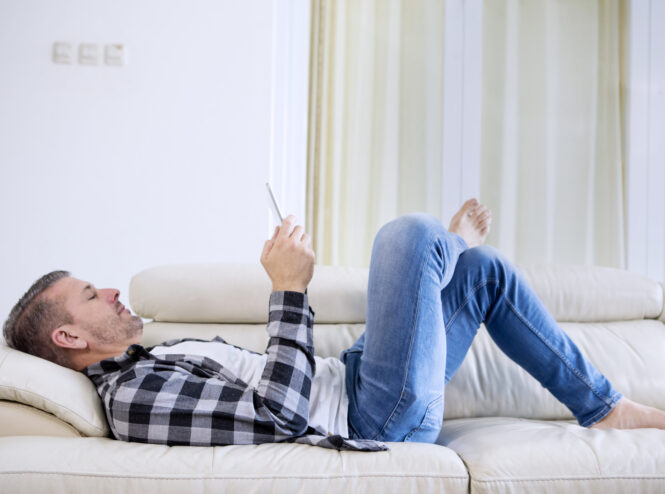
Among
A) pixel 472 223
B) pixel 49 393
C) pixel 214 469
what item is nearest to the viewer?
pixel 214 469

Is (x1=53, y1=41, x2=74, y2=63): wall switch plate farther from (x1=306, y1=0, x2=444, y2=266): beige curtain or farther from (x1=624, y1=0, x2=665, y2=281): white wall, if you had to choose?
(x1=624, y1=0, x2=665, y2=281): white wall

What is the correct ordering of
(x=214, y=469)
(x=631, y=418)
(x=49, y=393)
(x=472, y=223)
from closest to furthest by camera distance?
(x=214, y=469), (x=49, y=393), (x=631, y=418), (x=472, y=223)

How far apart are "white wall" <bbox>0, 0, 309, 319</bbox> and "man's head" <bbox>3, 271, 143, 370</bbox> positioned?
101cm

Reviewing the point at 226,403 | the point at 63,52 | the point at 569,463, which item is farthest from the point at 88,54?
the point at 569,463

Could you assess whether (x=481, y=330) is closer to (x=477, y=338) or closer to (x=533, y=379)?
(x=477, y=338)

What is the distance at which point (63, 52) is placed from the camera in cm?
213

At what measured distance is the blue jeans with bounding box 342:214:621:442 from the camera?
955mm

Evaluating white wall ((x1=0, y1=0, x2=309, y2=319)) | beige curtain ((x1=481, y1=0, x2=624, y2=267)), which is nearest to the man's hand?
white wall ((x1=0, y1=0, x2=309, y2=319))

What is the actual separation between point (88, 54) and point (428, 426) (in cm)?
192

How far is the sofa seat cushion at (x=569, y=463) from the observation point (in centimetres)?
85

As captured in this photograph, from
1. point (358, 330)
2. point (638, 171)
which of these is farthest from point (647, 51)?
point (358, 330)

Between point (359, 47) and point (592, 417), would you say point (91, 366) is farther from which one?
point (359, 47)

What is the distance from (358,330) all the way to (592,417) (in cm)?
60

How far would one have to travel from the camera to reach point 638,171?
2.74m
